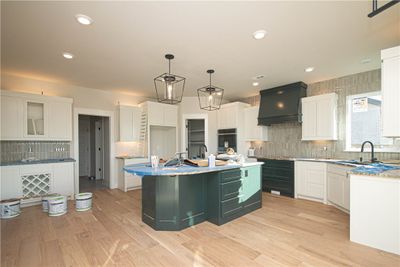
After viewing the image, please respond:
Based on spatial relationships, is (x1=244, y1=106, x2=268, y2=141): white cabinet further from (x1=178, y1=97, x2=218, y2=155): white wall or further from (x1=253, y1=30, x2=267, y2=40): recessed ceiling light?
(x1=253, y1=30, x2=267, y2=40): recessed ceiling light

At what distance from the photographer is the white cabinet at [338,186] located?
135 inches

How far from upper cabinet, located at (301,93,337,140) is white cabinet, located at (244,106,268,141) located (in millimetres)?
1117

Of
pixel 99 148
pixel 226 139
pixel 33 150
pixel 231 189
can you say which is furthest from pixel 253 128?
pixel 33 150

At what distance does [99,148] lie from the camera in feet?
21.7

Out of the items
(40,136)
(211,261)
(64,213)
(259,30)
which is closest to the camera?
(211,261)

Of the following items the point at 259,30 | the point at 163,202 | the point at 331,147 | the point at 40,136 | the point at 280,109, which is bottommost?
the point at 163,202

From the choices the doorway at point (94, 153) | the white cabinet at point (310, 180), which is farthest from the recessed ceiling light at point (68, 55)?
the white cabinet at point (310, 180)

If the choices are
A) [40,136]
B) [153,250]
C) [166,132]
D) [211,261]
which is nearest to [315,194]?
[211,261]

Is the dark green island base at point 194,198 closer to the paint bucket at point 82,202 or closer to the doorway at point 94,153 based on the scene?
the paint bucket at point 82,202

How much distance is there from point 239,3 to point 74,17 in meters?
1.83

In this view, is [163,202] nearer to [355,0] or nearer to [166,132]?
[355,0]

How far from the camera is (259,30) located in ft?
8.07

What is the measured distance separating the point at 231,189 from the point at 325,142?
2.86 m

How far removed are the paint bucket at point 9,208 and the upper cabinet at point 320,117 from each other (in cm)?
596
